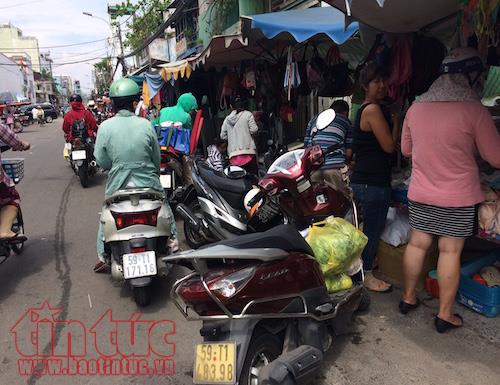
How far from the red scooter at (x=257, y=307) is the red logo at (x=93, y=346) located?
0.78 metres

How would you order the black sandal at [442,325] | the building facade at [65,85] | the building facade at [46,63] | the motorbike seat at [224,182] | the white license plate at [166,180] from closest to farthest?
the black sandal at [442,325], the motorbike seat at [224,182], the white license plate at [166,180], the building facade at [46,63], the building facade at [65,85]

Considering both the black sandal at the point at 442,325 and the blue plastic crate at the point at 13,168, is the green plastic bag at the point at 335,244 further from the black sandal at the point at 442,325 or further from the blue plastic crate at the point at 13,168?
the blue plastic crate at the point at 13,168

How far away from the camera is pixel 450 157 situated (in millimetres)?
2809

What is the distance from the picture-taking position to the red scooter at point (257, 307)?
2.13m

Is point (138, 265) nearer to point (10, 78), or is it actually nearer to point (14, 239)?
point (14, 239)

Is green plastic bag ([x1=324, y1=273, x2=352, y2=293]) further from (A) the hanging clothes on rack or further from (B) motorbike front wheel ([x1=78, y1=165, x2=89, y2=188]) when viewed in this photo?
(B) motorbike front wheel ([x1=78, y1=165, x2=89, y2=188])

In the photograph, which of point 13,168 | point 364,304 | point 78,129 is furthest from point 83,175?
point 364,304

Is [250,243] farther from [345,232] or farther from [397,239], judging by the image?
[397,239]

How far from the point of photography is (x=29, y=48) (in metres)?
74.2

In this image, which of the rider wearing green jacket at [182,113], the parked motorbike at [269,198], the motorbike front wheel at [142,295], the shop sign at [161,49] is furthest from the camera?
the shop sign at [161,49]

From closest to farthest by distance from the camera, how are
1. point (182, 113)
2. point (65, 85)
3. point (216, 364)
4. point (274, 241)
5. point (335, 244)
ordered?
point (216, 364), point (274, 241), point (335, 244), point (182, 113), point (65, 85)

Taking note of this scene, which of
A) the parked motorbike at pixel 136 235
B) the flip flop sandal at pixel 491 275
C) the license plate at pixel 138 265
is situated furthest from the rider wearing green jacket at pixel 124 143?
the flip flop sandal at pixel 491 275

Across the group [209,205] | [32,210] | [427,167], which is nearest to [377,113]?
[427,167]

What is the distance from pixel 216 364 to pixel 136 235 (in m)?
1.72
